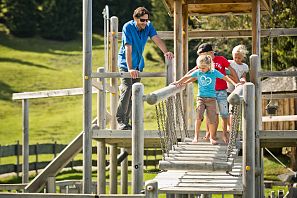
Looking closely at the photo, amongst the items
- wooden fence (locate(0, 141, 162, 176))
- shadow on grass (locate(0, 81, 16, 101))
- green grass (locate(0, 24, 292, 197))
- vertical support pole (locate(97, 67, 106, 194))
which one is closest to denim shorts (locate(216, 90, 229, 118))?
vertical support pole (locate(97, 67, 106, 194))

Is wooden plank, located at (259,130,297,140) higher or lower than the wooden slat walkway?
higher

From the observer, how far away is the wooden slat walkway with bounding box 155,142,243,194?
411 inches

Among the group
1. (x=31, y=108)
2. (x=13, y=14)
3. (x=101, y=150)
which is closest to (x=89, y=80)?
(x=101, y=150)

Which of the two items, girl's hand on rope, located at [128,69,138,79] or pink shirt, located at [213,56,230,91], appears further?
girl's hand on rope, located at [128,69,138,79]

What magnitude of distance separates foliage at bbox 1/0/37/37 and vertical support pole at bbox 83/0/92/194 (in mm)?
63780

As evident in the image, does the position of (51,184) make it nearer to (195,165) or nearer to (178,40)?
(178,40)

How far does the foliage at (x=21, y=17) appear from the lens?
76.4 m

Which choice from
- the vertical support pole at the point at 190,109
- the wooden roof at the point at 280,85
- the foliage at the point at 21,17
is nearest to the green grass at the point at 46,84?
the foliage at the point at 21,17

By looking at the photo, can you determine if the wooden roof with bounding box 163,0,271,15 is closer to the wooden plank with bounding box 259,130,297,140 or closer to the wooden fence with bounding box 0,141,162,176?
the wooden plank with bounding box 259,130,297,140

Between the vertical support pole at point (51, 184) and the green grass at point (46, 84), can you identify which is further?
the green grass at point (46, 84)

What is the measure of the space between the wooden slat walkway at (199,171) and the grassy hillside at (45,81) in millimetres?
33556

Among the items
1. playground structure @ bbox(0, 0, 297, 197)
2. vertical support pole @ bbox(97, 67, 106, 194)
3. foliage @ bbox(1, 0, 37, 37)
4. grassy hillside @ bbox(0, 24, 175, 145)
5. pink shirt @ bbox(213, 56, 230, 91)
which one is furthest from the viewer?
foliage @ bbox(1, 0, 37, 37)

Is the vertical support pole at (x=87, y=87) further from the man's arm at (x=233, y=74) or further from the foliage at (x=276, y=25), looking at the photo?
the foliage at (x=276, y=25)

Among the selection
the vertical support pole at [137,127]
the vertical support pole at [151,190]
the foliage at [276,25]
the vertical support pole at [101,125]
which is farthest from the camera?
the foliage at [276,25]
